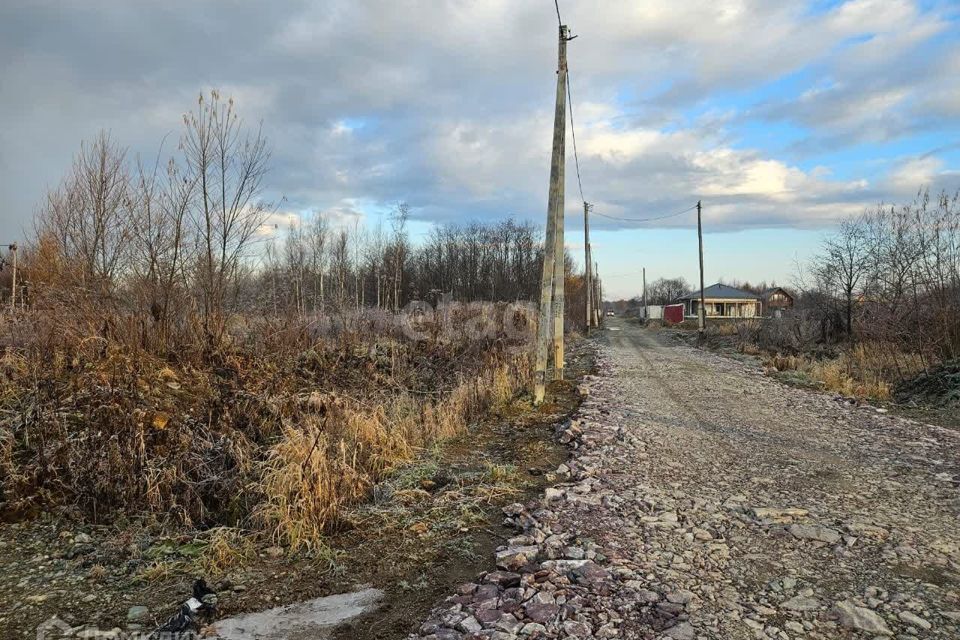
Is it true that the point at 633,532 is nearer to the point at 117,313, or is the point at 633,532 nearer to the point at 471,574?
the point at 471,574

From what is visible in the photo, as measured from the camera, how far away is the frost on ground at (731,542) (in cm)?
271

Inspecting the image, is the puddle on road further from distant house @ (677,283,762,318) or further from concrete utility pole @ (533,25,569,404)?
distant house @ (677,283,762,318)

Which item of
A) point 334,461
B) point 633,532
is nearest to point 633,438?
point 633,532

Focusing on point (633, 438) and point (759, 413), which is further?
point (759, 413)

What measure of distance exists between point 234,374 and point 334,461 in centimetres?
331

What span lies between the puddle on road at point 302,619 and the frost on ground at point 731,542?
1.61 ft

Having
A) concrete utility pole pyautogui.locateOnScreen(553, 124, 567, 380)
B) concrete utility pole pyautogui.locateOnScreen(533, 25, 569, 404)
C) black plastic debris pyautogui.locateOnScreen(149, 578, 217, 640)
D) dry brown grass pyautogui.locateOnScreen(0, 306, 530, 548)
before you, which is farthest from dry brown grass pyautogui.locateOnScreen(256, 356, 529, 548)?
concrete utility pole pyautogui.locateOnScreen(553, 124, 567, 380)

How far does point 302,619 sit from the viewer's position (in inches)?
114

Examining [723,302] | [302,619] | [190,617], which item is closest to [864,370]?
[302,619]

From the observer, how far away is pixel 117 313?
320 inches

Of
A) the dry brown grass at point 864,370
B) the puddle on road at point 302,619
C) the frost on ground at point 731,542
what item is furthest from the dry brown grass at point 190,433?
the dry brown grass at point 864,370

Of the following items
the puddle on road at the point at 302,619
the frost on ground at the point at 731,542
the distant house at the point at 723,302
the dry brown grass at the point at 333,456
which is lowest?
the puddle on road at the point at 302,619

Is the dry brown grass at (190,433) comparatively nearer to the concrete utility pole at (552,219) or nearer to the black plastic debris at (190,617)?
the black plastic debris at (190,617)

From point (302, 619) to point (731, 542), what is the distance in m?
2.67
